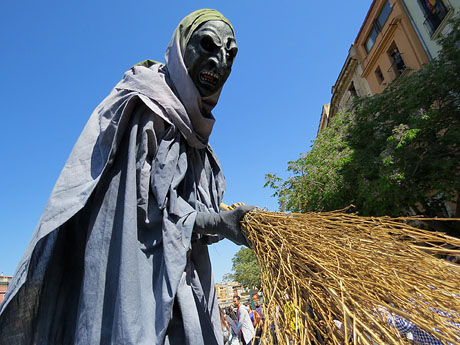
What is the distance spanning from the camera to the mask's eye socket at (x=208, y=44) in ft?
6.18

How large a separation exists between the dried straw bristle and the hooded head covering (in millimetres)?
732

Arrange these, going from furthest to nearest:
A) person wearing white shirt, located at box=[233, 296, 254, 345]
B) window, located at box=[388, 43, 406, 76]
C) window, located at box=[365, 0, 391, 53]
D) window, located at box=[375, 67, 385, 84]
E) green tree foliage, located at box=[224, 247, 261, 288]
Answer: green tree foliage, located at box=[224, 247, 261, 288] → window, located at box=[375, 67, 385, 84] → window, located at box=[365, 0, 391, 53] → window, located at box=[388, 43, 406, 76] → person wearing white shirt, located at box=[233, 296, 254, 345]

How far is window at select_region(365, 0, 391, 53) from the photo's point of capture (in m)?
17.5

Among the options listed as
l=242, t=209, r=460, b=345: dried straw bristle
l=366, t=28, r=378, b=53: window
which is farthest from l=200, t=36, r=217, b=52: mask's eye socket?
A: l=366, t=28, r=378, b=53: window

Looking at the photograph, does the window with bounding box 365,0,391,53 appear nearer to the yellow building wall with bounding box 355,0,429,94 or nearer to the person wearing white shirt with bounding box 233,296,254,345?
the yellow building wall with bounding box 355,0,429,94

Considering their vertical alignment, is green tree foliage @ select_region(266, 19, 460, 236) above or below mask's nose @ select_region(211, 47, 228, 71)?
above

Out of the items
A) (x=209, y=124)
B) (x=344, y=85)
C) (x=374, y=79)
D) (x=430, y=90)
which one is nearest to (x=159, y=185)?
(x=209, y=124)

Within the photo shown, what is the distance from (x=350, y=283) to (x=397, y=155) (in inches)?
360

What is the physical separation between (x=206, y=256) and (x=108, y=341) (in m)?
0.63

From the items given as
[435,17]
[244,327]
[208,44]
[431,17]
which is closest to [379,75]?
[431,17]

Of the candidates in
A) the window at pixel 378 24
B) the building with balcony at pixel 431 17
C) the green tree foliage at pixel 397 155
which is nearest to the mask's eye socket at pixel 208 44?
the green tree foliage at pixel 397 155

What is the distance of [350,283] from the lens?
107cm

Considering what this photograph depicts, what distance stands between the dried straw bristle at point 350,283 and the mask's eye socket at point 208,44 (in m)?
1.08

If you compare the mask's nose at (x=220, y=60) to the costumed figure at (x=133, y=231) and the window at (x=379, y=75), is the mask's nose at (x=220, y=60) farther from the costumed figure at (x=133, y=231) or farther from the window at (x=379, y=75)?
the window at (x=379, y=75)
